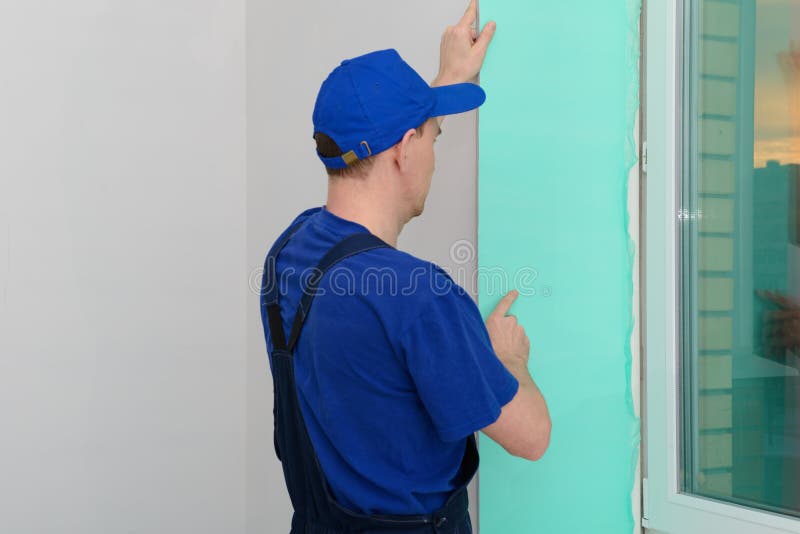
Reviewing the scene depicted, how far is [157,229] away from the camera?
99.3 inches

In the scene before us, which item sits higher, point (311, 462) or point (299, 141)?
point (299, 141)

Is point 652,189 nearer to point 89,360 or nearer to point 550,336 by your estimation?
point 550,336

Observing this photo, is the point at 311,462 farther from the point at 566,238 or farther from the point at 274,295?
the point at 566,238

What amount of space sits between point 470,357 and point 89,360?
5.13 ft

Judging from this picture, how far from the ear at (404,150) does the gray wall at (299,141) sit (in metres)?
0.52

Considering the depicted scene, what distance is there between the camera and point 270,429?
2611 millimetres

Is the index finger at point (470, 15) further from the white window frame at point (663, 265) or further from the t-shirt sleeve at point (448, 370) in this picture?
the t-shirt sleeve at point (448, 370)

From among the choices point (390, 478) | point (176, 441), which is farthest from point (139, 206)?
point (390, 478)

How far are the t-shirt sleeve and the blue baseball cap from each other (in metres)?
0.32

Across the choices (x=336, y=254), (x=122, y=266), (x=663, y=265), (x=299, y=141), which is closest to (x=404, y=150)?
(x=336, y=254)

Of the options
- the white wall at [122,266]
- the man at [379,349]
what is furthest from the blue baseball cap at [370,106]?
the white wall at [122,266]

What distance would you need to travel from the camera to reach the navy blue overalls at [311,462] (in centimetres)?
132

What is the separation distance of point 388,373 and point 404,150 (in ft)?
1.29

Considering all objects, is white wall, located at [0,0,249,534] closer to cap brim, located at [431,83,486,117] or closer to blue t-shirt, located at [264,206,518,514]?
blue t-shirt, located at [264,206,518,514]
